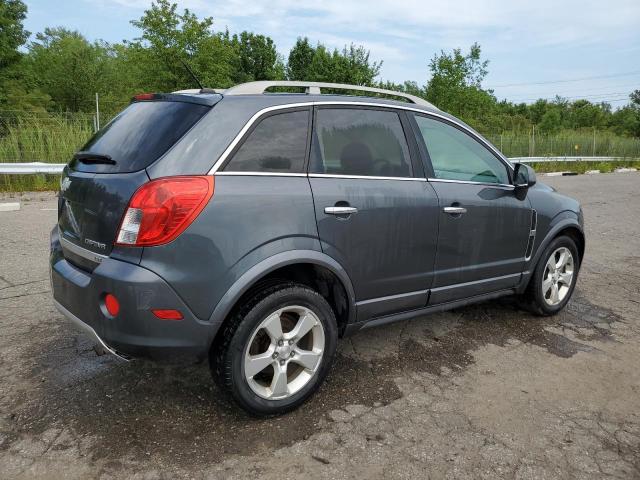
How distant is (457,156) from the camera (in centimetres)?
380

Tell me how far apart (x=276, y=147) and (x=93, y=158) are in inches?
39.9

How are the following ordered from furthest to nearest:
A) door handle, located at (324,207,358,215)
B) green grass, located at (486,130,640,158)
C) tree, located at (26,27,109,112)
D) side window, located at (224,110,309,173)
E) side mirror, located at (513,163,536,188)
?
tree, located at (26,27,109,112), green grass, located at (486,130,640,158), side mirror, located at (513,163,536,188), door handle, located at (324,207,358,215), side window, located at (224,110,309,173)

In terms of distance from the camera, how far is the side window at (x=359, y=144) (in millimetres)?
3016

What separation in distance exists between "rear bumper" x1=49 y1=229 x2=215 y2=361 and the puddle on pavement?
43cm

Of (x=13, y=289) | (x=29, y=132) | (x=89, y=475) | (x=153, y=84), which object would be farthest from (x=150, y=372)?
(x=153, y=84)

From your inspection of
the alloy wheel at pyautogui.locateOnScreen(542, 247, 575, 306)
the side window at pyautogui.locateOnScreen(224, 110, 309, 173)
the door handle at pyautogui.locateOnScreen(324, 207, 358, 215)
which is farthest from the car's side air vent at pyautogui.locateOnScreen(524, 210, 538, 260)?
the side window at pyautogui.locateOnScreen(224, 110, 309, 173)

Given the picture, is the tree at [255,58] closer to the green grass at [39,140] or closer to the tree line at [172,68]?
the tree line at [172,68]

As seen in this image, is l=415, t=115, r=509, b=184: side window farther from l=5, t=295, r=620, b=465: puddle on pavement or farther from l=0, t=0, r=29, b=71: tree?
l=0, t=0, r=29, b=71: tree

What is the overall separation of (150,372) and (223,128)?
1.63 m

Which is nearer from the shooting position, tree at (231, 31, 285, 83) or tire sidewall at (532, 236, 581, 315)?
tire sidewall at (532, 236, 581, 315)

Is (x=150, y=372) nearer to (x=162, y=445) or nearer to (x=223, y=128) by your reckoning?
(x=162, y=445)

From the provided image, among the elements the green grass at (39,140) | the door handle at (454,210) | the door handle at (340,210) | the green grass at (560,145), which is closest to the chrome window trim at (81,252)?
the door handle at (340,210)

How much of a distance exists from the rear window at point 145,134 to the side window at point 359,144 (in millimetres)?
705

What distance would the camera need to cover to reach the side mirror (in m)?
4.00
